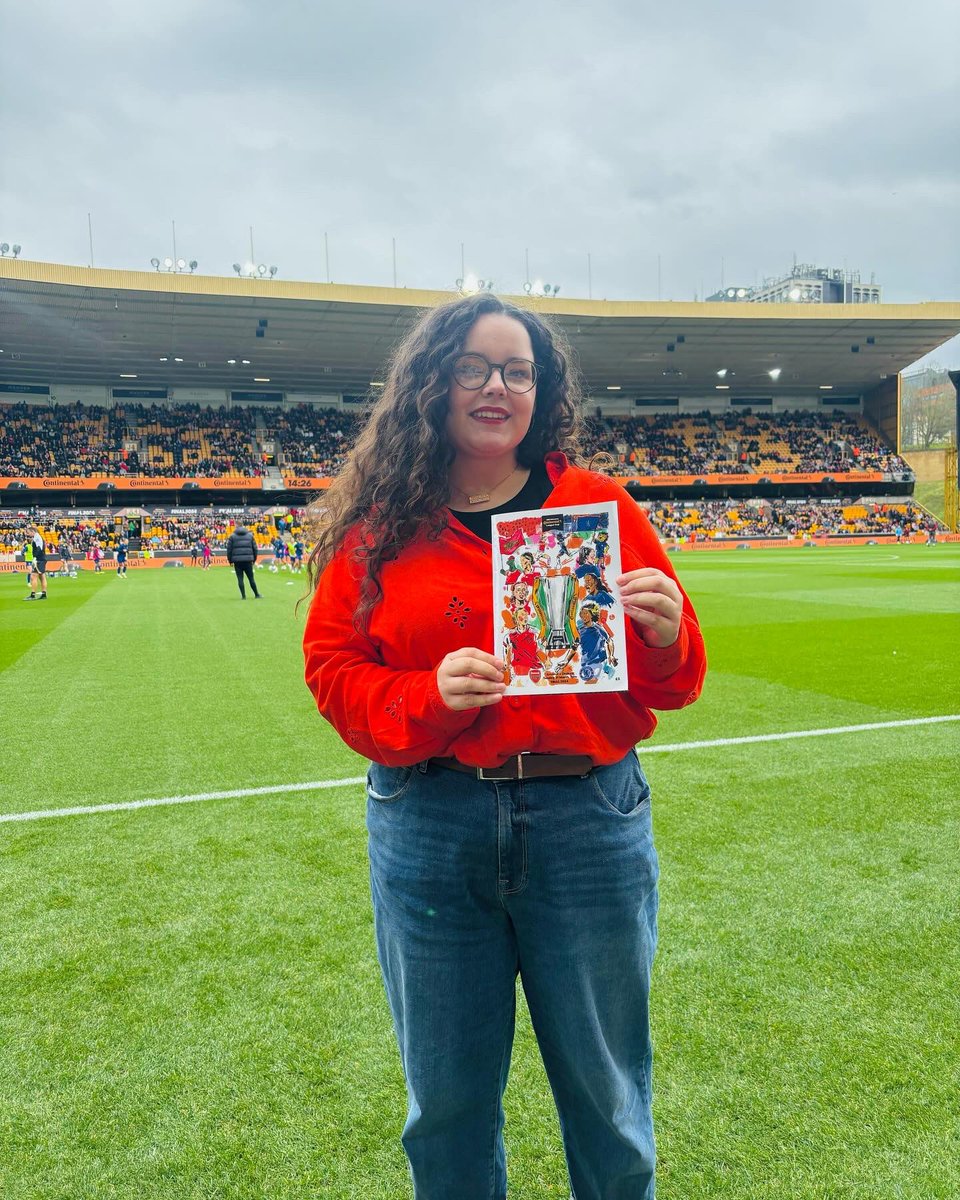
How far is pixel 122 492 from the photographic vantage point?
50094 mm

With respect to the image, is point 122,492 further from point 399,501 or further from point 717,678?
point 399,501

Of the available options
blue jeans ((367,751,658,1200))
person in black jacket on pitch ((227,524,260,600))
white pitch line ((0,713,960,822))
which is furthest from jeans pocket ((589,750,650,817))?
person in black jacket on pitch ((227,524,260,600))

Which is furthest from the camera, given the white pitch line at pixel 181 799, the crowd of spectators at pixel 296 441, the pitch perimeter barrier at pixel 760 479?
the pitch perimeter barrier at pixel 760 479

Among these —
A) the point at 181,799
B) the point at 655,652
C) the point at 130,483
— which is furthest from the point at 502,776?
the point at 130,483

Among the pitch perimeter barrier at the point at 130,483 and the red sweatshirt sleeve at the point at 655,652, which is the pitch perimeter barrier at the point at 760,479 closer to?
the pitch perimeter barrier at the point at 130,483

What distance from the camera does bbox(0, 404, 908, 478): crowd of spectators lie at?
163 feet

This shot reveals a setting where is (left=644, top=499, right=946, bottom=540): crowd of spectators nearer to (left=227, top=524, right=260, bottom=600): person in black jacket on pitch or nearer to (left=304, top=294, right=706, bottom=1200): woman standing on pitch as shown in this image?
(left=227, top=524, right=260, bottom=600): person in black jacket on pitch

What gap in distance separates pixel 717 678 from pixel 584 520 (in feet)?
23.7

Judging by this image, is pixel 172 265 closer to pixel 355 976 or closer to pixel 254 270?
pixel 254 270

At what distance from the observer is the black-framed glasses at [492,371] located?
168cm

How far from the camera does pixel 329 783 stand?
17.2 feet

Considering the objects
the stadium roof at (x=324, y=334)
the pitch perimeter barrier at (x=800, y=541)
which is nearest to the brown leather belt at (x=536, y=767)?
the stadium roof at (x=324, y=334)

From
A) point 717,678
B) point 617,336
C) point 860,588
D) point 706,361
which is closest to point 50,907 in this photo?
point 717,678

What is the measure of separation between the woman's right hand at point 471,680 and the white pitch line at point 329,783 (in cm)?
395
